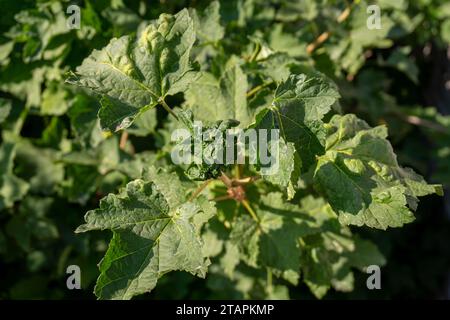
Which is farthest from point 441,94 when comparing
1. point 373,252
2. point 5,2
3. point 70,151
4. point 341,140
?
point 5,2

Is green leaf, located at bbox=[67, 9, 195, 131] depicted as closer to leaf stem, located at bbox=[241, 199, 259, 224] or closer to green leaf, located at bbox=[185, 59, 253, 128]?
green leaf, located at bbox=[185, 59, 253, 128]

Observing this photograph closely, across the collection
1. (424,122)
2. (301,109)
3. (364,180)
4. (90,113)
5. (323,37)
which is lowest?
(364,180)

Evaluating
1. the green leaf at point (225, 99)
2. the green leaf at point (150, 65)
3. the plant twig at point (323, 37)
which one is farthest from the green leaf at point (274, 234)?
the plant twig at point (323, 37)

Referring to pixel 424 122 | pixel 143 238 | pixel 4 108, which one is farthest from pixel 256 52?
pixel 424 122

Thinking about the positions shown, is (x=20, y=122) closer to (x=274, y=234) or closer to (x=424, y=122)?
(x=274, y=234)

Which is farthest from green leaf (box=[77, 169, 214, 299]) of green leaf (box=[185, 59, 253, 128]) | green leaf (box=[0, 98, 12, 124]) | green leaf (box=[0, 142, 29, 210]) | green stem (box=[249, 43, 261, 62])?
green leaf (box=[0, 98, 12, 124])

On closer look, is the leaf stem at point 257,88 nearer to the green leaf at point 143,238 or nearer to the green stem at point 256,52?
the green stem at point 256,52

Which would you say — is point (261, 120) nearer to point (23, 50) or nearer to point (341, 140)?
point (341, 140)
